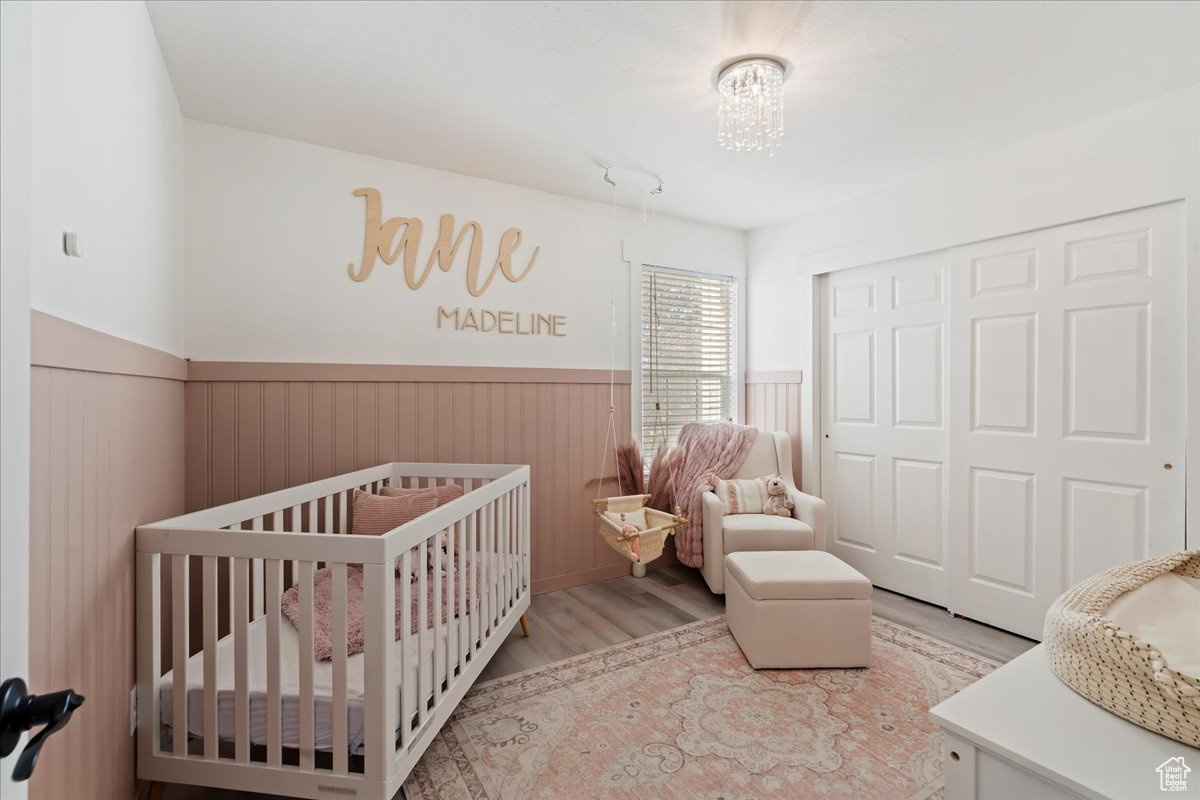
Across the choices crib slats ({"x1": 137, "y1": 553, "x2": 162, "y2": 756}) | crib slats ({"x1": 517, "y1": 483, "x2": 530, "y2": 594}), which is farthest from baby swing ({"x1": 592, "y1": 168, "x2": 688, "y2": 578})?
crib slats ({"x1": 137, "y1": 553, "x2": 162, "y2": 756})

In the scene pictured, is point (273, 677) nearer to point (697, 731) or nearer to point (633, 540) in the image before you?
point (697, 731)

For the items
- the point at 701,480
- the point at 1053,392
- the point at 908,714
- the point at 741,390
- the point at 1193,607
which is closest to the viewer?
the point at 1193,607

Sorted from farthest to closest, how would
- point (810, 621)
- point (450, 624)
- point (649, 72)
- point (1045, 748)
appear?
point (810, 621)
point (649, 72)
point (450, 624)
point (1045, 748)

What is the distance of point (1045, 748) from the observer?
1.02 meters

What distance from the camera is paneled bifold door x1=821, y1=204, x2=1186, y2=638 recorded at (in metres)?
2.12

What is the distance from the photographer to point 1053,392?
2369 millimetres

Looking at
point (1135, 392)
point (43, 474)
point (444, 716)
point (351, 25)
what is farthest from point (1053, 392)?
point (43, 474)

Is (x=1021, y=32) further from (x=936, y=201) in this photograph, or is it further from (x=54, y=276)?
(x=54, y=276)

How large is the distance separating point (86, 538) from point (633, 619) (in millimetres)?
2157

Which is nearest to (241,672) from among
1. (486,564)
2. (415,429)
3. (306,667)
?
(306,667)

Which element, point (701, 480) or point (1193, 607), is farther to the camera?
point (701, 480)

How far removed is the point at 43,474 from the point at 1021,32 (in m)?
2.79

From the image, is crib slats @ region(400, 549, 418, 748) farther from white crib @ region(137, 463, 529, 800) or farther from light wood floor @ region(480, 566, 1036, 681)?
light wood floor @ region(480, 566, 1036, 681)

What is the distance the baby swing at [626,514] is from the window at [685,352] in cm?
6
